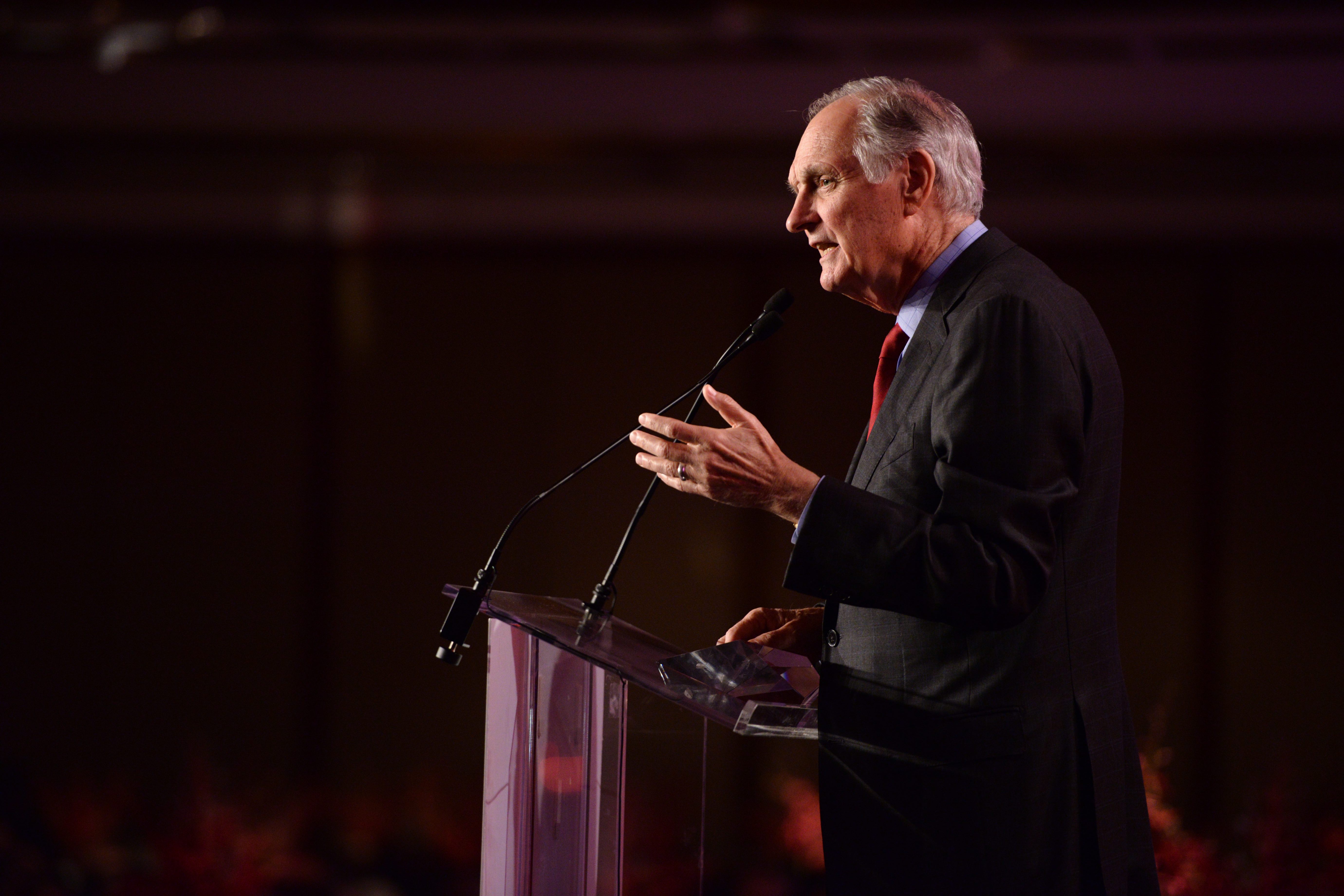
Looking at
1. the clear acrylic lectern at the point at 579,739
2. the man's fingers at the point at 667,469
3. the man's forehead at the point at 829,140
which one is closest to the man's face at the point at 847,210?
the man's forehead at the point at 829,140

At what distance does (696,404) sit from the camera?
139 centimetres

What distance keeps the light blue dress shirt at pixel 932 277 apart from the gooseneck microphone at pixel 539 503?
140 millimetres

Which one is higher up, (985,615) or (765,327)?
(765,327)

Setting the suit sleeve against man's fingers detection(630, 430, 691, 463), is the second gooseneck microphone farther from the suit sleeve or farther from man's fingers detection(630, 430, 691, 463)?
the suit sleeve

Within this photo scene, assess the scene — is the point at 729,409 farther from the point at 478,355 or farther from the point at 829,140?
the point at 478,355

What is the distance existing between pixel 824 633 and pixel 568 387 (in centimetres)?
315

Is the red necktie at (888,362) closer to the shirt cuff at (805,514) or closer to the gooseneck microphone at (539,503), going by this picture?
the gooseneck microphone at (539,503)

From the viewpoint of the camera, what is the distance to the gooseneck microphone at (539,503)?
1.21 meters

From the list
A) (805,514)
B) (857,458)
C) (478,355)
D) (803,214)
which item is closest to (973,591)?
(805,514)

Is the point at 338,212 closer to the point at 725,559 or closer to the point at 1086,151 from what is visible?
the point at 725,559

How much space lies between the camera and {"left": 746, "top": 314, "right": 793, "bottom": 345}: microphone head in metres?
1.32

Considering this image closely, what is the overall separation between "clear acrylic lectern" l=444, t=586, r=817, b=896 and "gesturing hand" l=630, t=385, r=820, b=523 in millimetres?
172

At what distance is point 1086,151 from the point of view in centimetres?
394

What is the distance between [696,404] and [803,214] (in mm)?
263
